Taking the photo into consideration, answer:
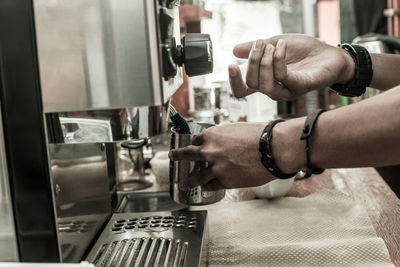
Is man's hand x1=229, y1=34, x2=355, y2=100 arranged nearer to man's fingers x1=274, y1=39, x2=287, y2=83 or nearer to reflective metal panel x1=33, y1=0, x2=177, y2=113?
man's fingers x1=274, y1=39, x2=287, y2=83

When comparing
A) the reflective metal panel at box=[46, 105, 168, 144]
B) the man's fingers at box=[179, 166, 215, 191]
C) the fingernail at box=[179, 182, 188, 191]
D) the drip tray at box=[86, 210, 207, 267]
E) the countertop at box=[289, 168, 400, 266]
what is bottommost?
the countertop at box=[289, 168, 400, 266]

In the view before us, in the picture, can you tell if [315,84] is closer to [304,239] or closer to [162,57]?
[304,239]

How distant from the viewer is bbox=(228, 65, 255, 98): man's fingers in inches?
31.2

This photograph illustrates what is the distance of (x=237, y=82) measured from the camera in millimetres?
848

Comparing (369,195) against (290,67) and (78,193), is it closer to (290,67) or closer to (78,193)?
(290,67)

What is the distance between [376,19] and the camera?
11.4 feet

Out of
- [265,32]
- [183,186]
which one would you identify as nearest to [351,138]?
[183,186]

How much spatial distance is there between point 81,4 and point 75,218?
0.35m

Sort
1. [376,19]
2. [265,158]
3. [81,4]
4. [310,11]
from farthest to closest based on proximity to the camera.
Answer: [310,11] < [376,19] < [265,158] < [81,4]

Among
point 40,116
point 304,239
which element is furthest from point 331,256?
point 40,116

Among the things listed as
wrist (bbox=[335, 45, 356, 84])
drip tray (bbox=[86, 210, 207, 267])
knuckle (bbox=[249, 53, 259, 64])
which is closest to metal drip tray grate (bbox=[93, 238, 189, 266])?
drip tray (bbox=[86, 210, 207, 267])

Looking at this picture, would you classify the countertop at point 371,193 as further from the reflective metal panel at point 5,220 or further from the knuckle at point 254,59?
the reflective metal panel at point 5,220

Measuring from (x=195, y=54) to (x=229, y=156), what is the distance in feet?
0.56

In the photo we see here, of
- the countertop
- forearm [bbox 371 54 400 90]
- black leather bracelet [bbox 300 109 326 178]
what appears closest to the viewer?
black leather bracelet [bbox 300 109 326 178]
